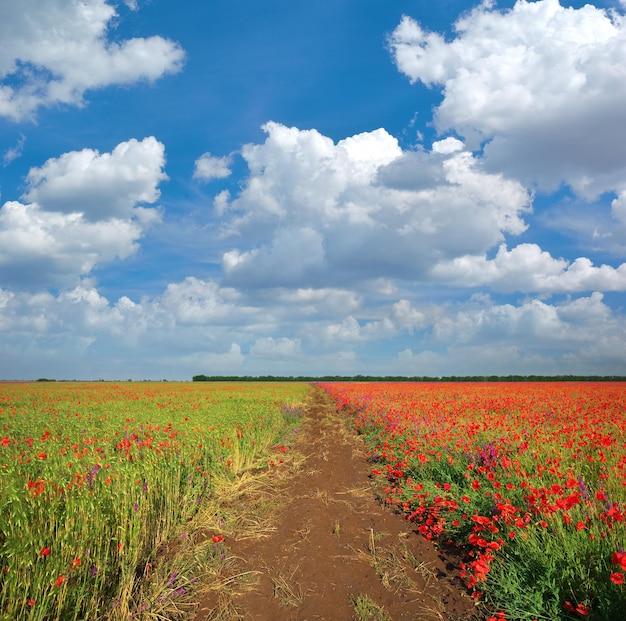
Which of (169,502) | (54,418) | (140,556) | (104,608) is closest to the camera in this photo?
(104,608)

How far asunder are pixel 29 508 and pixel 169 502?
212cm

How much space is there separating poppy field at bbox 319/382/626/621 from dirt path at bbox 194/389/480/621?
1.26ft

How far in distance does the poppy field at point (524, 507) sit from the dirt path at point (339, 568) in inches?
15.1

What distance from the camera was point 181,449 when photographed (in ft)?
30.7

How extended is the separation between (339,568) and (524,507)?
2718mm

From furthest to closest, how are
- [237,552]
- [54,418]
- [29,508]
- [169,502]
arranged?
[54,418]
[169,502]
[237,552]
[29,508]

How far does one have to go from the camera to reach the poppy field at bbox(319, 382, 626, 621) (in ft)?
14.6

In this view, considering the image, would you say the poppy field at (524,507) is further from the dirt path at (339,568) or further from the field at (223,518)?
the dirt path at (339,568)

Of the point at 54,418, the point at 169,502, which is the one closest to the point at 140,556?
the point at 169,502

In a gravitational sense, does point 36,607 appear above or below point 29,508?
below

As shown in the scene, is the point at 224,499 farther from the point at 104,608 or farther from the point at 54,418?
the point at 54,418

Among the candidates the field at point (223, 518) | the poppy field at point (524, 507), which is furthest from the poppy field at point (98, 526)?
the poppy field at point (524, 507)

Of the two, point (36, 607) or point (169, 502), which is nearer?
point (36, 607)

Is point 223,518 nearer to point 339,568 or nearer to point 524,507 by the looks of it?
point 339,568
